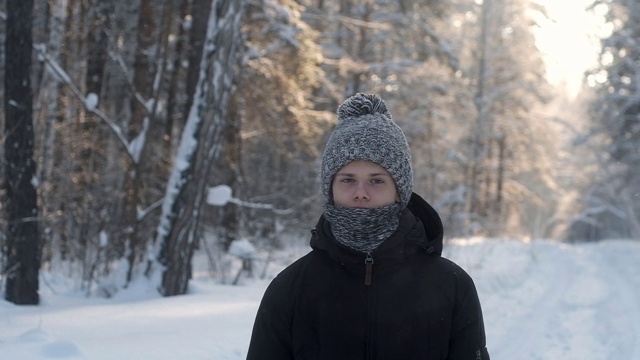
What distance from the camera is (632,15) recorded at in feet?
Answer: 85.5

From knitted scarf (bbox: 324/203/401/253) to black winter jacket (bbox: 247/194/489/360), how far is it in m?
0.03

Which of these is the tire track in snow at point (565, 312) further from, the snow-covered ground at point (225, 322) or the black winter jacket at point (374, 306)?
the black winter jacket at point (374, 306)

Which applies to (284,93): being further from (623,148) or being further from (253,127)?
(623,148)

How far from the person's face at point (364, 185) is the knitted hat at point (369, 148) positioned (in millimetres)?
21

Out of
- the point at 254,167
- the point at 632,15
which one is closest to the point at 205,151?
the point at 254,167

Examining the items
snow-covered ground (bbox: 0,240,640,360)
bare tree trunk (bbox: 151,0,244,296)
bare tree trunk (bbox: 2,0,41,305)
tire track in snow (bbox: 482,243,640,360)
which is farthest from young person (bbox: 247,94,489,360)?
bare tree trunk (bbox: 151,0,244,296)

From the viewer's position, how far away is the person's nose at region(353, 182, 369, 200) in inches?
100

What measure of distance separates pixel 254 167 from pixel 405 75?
5104mm

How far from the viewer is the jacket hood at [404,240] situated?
8.19 feet

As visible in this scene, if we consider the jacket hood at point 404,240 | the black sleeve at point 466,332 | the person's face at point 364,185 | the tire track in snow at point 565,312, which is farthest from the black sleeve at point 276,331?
the tire track in snow at point 565,312

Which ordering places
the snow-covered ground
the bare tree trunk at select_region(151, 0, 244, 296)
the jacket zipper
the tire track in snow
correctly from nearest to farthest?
1. the jacket zipper
2. the snow-covered ground
3. the tire track in snow
4. the bare tree trunk at select_region(151, 0, 244, 296)

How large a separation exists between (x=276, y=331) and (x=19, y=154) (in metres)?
6.43

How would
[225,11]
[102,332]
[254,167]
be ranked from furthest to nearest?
[254,167], [225,11], [102,332]

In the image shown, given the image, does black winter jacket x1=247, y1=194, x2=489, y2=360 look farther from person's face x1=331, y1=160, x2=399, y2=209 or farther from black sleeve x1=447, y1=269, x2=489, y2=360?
person's face x1=331, y1=160, x2=399, y2=209
